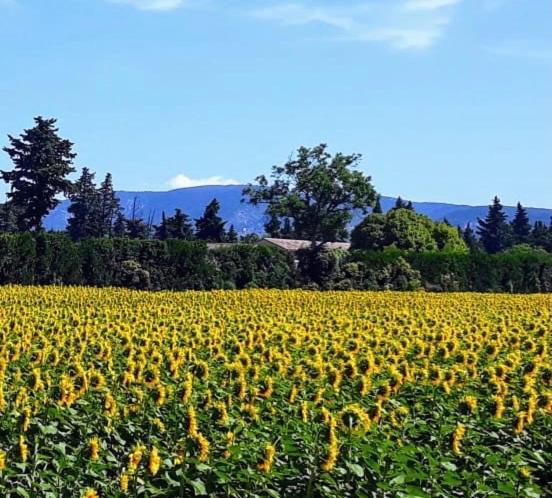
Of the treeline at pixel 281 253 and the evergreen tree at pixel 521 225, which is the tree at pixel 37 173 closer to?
the treeline at pixel 281 253

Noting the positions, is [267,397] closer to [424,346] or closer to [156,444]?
A: [156,444]

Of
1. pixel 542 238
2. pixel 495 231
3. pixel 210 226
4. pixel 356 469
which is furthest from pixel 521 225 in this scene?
pixel 356 469

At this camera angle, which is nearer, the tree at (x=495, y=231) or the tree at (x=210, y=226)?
the tree at (x=210, y=226)

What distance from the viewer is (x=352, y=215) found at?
63250 millimetres

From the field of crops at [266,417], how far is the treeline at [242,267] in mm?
19728

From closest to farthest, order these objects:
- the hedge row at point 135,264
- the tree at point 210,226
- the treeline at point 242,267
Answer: the hedge row at point 135,264 < the treeline at point 242,267 < the tree at point 210,226

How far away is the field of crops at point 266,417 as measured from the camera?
5.21m

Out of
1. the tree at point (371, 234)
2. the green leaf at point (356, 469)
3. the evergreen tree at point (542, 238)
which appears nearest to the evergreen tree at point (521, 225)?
the evergreen tree at point (542, 238)

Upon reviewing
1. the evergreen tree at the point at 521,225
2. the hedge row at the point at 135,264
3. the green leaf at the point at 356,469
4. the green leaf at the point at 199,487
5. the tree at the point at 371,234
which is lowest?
the green leaf at the point at 199,487

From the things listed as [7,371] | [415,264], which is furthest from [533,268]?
[7,371]

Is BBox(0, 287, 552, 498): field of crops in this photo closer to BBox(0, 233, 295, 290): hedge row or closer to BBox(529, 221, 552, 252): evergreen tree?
BBox(0, 233, 295, 290): hedge row

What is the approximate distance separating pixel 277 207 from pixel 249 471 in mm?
57414

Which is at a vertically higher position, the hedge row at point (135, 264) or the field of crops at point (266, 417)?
the hedge row at point (135, 264)

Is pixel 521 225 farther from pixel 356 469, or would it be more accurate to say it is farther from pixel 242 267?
pixel 356 469
